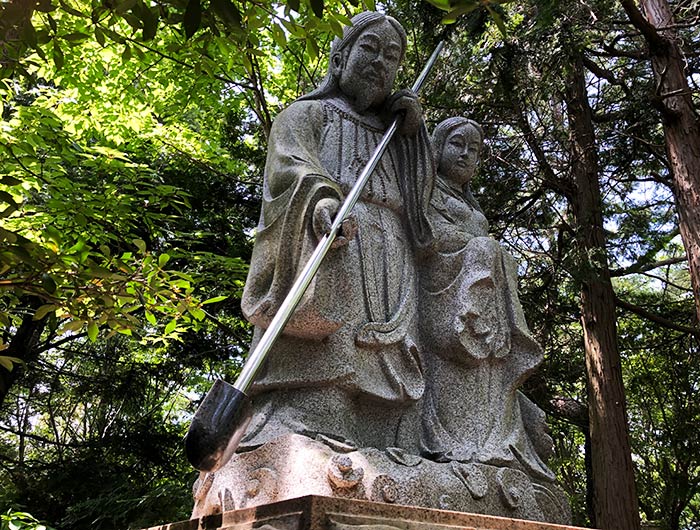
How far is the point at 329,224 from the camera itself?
3.22m

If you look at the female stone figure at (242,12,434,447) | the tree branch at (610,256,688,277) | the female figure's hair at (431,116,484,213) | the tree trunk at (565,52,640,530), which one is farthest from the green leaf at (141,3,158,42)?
the tree branch at (610,256,688,277)

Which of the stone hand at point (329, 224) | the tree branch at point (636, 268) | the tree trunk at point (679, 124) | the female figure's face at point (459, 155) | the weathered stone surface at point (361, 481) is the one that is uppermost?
the tree trunk at point (679, 124)

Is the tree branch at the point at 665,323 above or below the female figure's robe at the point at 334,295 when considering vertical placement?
above

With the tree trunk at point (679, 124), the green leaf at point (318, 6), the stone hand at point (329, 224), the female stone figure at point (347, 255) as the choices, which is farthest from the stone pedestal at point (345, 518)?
the tree trunk at point (679, 124)

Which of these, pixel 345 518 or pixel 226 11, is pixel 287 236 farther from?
pixel 345 518

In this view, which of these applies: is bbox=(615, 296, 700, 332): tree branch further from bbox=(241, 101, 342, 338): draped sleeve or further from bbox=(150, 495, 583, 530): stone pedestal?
bbox=(150, 495, 583, 530): stone pedestal

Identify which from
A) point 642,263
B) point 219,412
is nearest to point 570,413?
point 642,263

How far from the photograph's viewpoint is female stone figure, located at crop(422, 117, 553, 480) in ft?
11.2

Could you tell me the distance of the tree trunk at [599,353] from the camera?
7.84 meters

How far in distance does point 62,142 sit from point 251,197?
15.2 ft

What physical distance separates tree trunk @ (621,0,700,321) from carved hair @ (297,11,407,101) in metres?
4.40

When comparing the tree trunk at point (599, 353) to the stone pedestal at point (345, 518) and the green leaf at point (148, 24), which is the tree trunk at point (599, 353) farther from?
the green leaf at point (148, 24)

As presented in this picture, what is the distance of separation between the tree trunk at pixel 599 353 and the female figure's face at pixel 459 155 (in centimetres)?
435

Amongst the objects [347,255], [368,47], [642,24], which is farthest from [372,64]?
[642,24]
